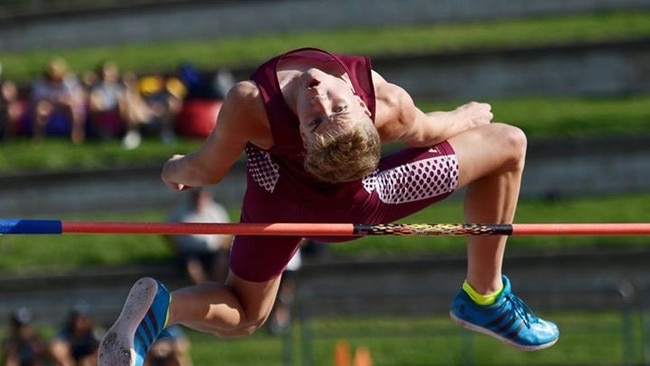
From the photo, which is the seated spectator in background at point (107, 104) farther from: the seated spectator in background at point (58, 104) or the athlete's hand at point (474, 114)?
the athlete's hand at point (474, 114)

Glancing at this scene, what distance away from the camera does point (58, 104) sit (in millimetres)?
14859

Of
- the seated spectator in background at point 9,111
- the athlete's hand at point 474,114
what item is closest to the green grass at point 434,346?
the seated spectator in background at point 9,111

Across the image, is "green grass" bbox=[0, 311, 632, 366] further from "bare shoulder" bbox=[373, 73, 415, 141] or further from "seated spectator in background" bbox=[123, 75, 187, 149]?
"bare shoulder" bbox=[373, 73, 415, 141]

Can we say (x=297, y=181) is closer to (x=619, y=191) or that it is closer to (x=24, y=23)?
(x=619, y=191)

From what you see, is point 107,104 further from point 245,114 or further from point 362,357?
point 245,114

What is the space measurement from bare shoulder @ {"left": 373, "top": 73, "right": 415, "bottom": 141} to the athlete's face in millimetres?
196

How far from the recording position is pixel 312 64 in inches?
218

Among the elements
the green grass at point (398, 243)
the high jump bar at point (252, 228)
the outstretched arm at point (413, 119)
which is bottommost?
the green grass at point (398, 243)

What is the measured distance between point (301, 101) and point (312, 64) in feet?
0.89

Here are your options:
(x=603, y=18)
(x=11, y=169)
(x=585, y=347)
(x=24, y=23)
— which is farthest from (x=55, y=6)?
(x=585, y=347)

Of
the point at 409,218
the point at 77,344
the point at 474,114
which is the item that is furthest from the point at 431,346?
the point at 474,114

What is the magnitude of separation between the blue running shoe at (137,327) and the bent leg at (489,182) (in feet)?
4.19

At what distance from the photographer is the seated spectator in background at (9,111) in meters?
14.9

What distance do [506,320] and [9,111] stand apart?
9.40 metres
